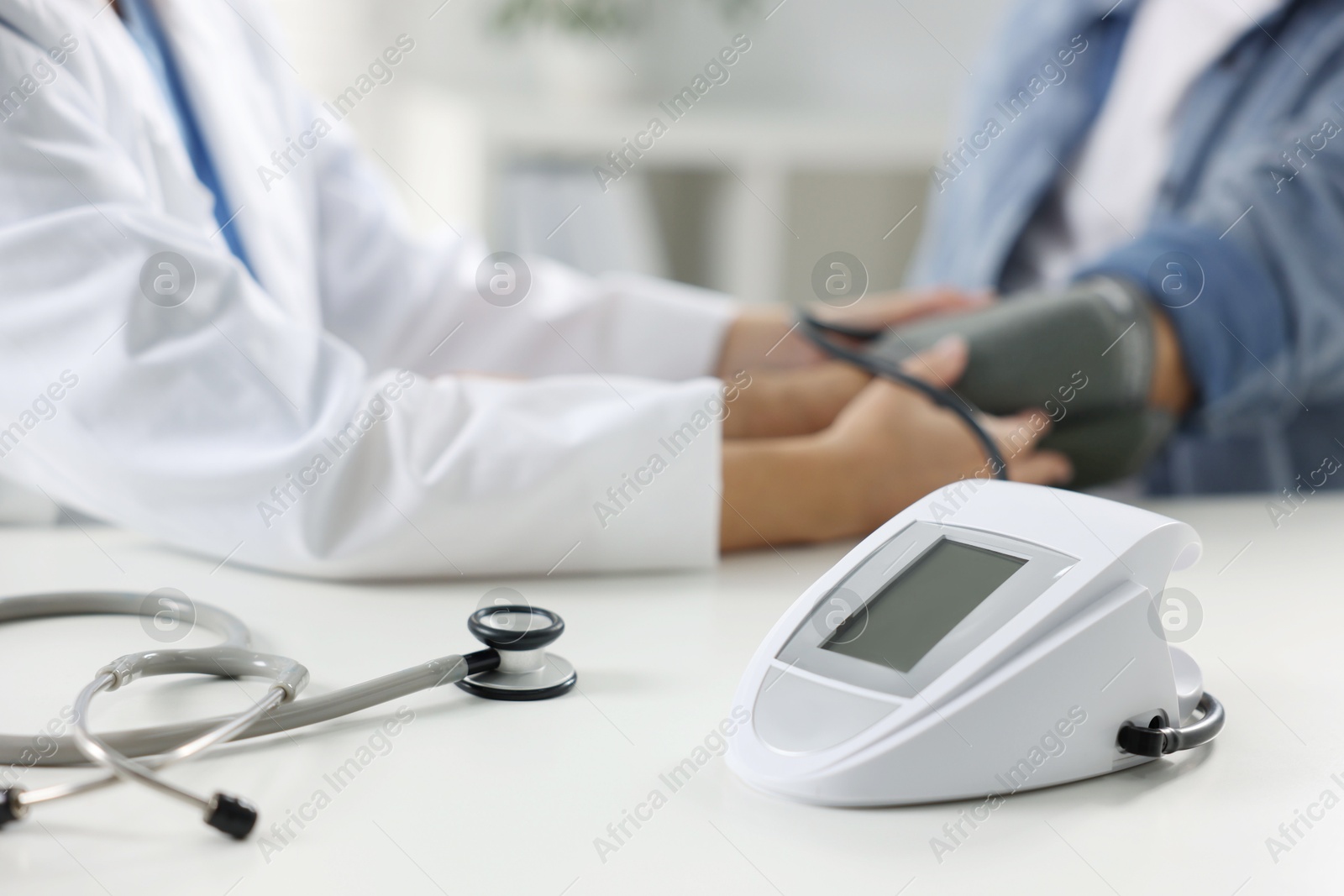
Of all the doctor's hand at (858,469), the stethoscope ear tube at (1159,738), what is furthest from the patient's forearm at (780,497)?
the stethoscope ear tube at (1159,738)

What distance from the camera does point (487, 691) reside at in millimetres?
460

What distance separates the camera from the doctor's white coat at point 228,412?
1.91 ft

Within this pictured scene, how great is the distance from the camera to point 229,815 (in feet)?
1.10

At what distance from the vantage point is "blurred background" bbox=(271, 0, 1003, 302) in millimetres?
2447

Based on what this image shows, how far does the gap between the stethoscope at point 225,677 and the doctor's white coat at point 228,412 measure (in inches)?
3.4

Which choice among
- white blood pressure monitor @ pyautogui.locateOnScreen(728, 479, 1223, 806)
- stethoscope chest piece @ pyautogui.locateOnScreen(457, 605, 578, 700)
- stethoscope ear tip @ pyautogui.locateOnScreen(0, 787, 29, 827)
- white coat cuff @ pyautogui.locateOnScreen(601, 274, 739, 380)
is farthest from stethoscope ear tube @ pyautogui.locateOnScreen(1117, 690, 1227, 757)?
white coat cuff @ pyautogui.locateOnScreen(601, 274, 739, 380)

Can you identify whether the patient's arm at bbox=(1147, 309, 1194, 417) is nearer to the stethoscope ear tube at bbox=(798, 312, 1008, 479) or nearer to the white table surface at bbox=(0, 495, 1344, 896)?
the stethoscope ear tube at bbox=(798, 312, 1008, 479)

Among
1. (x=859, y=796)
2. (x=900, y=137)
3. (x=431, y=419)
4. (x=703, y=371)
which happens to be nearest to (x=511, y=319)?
(x=703, y=371)

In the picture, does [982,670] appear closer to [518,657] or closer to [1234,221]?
[518,657]

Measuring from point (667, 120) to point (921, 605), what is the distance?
2.20 metres

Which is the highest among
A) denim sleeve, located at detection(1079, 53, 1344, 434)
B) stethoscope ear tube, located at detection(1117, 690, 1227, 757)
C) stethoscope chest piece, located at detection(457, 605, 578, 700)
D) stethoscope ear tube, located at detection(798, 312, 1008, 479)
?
denim sleeve, located at detection(1079, 53, 1344, 434)

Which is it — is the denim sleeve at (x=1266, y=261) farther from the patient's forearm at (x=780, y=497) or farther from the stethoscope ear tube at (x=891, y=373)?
the patient's forearm at (x=780, y=497)

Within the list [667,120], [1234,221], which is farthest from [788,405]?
[667,120]

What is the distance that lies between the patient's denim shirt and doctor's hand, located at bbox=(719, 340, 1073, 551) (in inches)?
8.5
